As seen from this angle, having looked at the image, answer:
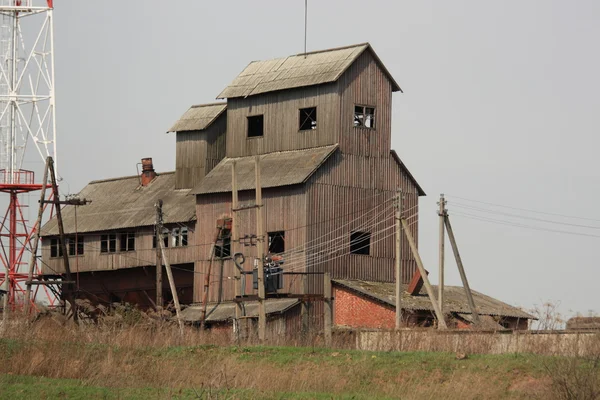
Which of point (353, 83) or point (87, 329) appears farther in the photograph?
point (353, 83)

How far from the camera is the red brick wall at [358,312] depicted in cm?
4361

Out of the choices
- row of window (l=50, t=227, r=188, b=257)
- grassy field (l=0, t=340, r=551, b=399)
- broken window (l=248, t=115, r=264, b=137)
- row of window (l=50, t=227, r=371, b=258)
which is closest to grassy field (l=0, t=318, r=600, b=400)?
grassy field (l=0, t=340, r=551, b=399)

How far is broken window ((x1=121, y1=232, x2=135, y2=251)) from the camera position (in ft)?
179

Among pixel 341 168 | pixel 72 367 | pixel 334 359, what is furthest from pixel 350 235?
pixel 72 367

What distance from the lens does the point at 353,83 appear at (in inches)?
1896

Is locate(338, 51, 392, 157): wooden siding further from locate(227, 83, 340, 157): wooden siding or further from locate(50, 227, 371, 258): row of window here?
locate(50, 227, 371, 258): row of window

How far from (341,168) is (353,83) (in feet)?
12.3

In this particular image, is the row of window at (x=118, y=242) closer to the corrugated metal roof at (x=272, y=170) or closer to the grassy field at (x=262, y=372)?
the corrugated metal roof at (x=272, y=170)

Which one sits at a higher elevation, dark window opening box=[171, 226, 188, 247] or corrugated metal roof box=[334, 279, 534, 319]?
dark window opening box=[171, 226, 188, 247]

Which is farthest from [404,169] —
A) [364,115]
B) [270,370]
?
[270,370]

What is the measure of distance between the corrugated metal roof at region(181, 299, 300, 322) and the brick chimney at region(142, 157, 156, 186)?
11333 millimetres

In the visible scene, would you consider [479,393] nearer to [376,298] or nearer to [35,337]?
[35,337]

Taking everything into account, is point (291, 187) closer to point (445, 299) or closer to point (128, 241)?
point (445, 299)

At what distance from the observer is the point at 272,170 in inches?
1887
